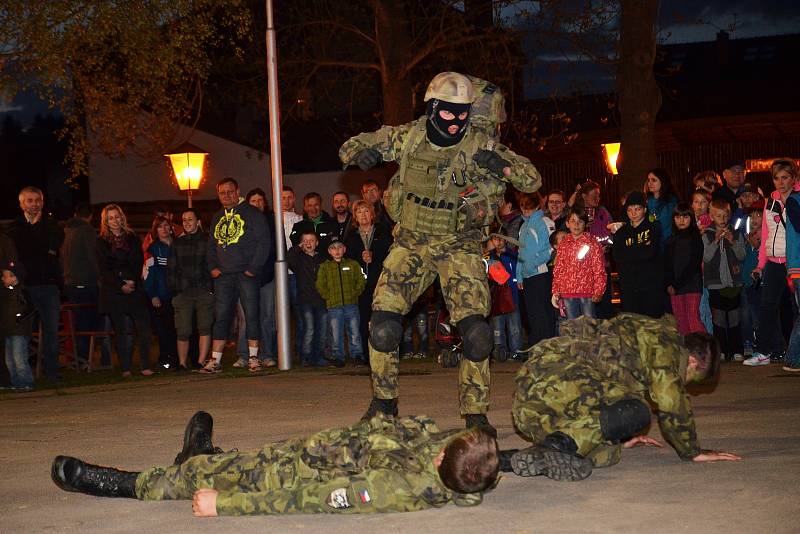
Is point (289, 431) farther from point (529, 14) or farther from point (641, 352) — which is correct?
point (529, 14)

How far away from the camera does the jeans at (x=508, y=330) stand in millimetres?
14852

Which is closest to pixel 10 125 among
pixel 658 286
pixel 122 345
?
pixel 122 345

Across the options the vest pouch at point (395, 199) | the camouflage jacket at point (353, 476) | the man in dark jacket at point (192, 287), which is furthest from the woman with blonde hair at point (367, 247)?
the camouflage jacket at point (353, 476)

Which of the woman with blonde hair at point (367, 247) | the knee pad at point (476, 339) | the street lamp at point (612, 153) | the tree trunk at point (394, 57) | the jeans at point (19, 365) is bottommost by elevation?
the jeans at point (19, 365)

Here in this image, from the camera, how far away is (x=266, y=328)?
15.3 meters

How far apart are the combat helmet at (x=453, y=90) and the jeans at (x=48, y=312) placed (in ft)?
22.9

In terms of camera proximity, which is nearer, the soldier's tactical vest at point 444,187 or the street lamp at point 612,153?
the soldier's tactical vest at point 444,187

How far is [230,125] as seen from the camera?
→ 4006 cm

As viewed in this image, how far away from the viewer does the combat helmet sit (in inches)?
307

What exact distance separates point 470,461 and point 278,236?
9.70 m

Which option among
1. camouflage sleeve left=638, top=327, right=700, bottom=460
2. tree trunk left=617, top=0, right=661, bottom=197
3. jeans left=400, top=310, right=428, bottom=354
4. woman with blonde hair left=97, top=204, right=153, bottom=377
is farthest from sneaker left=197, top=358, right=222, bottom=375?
camouflage sleeve left=638, top=327, right=700, bottom=460

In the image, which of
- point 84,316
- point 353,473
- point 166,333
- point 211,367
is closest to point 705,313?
point 211,367

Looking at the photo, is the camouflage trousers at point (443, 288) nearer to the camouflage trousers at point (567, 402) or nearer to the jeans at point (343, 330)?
the camouflage trousers at point (567, 402)

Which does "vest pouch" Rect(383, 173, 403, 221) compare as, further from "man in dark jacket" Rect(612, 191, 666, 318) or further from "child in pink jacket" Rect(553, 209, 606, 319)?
"man in dark jacket" Rect(612, 191, 666, 318)
